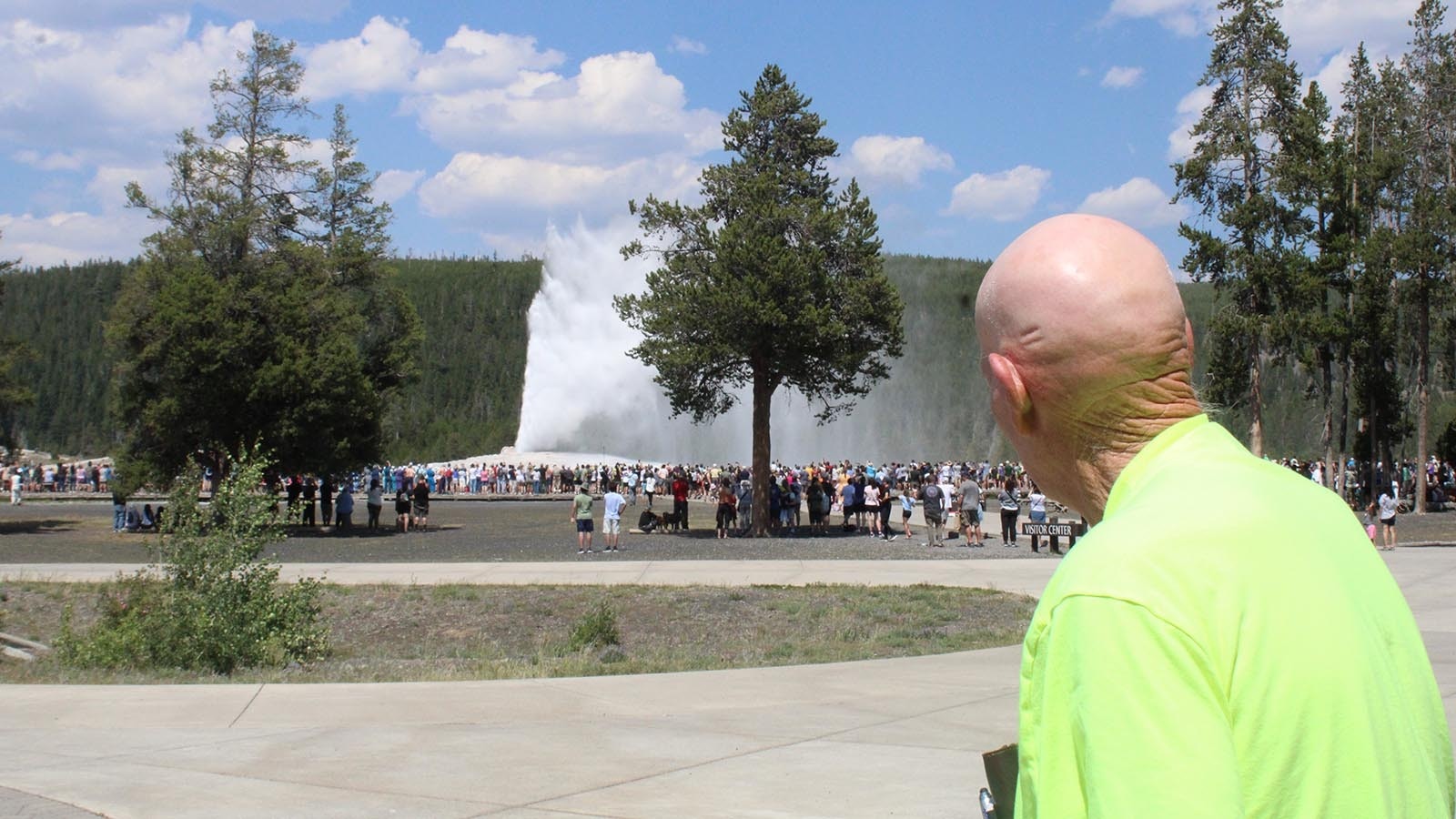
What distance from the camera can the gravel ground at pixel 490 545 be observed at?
2584 centimetres

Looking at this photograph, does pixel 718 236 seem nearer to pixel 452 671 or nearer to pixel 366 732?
pixel 452 671

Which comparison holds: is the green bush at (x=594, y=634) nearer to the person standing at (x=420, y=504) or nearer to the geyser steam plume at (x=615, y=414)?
the person standing at (x=420, y=504)

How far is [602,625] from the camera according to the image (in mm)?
14016

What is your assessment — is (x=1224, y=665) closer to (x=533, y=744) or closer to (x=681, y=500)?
(x=533, y=744)

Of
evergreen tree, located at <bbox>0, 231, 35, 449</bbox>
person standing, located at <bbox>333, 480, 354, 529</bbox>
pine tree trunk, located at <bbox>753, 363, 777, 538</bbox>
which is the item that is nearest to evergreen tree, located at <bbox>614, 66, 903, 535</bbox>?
pine tree trunk, located at <bbox>753, 363, 777, 538</bbox>

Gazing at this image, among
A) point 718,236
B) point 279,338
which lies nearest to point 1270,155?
point 718,236

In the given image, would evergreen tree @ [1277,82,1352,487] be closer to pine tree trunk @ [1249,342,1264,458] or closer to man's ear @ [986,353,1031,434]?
pine tree trunk @ [1249,342,1264,458]

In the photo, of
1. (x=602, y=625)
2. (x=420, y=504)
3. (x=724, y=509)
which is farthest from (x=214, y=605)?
(x=420, y=504)

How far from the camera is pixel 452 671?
11031mm

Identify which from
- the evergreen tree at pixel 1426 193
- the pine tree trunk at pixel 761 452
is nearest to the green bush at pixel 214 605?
the pine tree trunk at pixel 761 452

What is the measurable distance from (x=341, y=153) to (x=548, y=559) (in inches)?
1172

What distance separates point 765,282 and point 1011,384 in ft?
96.4

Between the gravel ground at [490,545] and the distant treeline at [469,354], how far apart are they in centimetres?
6126

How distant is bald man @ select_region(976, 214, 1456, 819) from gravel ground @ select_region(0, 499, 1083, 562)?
65.7 feet
